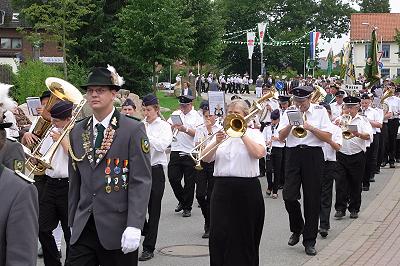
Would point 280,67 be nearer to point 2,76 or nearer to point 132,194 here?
point 2,76

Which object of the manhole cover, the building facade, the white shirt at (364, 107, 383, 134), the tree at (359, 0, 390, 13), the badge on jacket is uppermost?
the tree at (359, 0, 390, 13)

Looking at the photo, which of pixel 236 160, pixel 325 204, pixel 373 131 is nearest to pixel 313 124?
pixel 325 204

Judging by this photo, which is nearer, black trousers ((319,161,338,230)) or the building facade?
black trousers ((319,161,338,230))

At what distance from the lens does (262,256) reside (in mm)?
8531

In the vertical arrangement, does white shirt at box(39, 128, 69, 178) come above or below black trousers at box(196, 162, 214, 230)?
above

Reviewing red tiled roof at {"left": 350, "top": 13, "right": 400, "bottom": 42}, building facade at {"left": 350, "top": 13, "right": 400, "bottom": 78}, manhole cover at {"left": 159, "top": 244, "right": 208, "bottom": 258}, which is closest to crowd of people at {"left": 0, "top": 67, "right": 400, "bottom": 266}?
manhole cover at {"left": 159, "top": 244, "right": 208, "bottom": 258}

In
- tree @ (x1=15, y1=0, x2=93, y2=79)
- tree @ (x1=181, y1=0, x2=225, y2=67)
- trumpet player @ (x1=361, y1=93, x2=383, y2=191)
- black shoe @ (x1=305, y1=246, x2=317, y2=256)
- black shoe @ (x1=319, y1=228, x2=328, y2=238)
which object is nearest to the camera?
black shoe @ (x1=305, y1=246, x2=317, y2=256)

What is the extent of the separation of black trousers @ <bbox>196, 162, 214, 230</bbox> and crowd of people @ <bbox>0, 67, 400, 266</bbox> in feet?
0.06

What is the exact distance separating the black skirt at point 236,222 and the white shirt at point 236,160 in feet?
0.23

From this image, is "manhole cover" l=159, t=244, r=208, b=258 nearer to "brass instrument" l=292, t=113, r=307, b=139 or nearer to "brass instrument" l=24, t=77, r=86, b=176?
"brass instrument" l=292, t=113, r=307, b=139

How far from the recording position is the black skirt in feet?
21.5

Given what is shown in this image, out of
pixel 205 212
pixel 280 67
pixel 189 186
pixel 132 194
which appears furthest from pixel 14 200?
pixel 280 67

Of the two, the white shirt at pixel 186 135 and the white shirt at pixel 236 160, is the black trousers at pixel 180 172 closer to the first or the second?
the white shirt at pixel 186 135

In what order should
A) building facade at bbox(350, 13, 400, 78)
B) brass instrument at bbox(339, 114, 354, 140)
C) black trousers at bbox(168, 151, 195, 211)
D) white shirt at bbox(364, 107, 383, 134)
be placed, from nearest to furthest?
black trousers at bbox(168, 151, 195, 211) → brass instrument at bbox(339, 114, 354, 140) → white shirt at bbox(364, 107, 383, 134) → building facade at bbox(350, 13, 400, 78)
